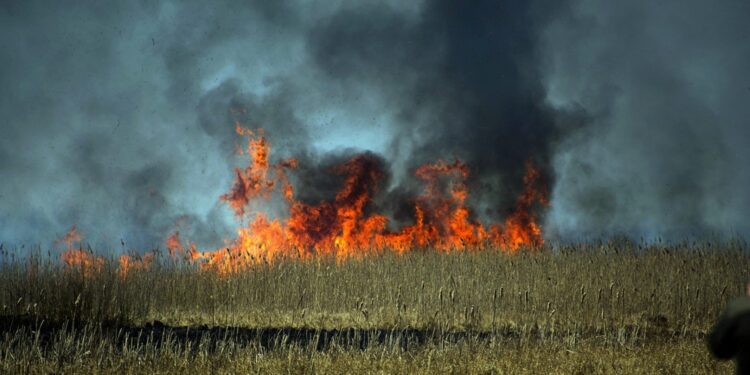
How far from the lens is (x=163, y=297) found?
16.5 m

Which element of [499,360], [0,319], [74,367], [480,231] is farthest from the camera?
[480,231]

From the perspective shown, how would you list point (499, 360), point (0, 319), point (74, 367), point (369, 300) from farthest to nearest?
point (369, 300) < point (0, 319) < point (499, 360) < point (74, 367)

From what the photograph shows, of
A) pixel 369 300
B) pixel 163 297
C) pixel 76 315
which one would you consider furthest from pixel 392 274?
pixel 76 315

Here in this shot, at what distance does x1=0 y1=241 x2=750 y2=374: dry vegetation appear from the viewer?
11.3 metres

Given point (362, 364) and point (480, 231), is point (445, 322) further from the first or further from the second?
point (480, 231)

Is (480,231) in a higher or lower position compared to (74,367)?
higher

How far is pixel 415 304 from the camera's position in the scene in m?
16.0

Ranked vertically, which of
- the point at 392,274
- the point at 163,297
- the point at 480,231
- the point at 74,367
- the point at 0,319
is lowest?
the point at 74,367

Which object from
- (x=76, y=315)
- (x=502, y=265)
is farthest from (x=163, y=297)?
(x=502, y=265)

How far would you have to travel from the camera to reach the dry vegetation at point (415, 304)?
1132 centimetres

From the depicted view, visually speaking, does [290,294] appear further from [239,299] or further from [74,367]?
[74,367]

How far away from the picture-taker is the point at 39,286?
14.1 m

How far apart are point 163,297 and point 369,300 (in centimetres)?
478

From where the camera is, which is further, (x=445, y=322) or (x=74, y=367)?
(x=445, y=322)
